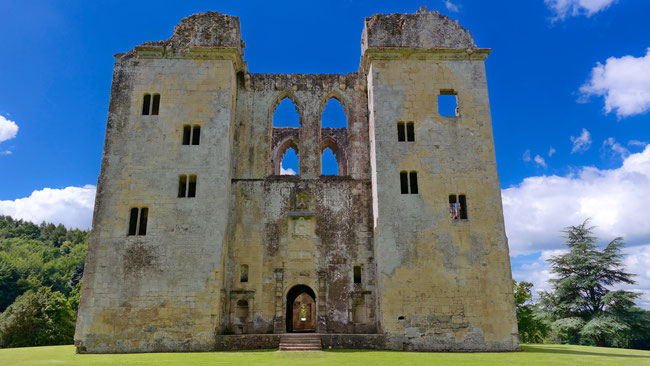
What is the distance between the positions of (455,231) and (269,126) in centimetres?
977

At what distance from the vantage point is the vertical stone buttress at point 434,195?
Result: 1777cm

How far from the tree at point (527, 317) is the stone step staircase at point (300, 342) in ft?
58.7

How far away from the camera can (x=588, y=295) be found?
1066 inches

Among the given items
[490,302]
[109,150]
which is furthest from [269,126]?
[490,302]

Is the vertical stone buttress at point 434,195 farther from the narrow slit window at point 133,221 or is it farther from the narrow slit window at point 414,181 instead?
the narrow slit window at point 133,221

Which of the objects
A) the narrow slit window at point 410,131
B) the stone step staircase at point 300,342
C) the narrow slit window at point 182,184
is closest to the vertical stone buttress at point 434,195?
the narrow slit window at point 410,131

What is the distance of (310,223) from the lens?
2027 centimetres

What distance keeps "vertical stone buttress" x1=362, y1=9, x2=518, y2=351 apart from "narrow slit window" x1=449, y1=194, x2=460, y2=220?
33 centimetres

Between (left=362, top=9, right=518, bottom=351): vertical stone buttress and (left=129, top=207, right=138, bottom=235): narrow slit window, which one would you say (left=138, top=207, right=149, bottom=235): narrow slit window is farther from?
(left=362, top=9, right=518, bottom=351): vertical stone buttress

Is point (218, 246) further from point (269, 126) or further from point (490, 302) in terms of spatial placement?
point (490, 302)

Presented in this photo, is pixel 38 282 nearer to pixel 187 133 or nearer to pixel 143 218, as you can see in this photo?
pixel 143 218

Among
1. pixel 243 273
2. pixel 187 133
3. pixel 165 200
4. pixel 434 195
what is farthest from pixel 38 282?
pixel 434 195

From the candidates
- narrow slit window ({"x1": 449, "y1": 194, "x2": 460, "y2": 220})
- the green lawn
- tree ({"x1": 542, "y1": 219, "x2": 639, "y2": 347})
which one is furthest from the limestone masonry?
tree ({"x1": 542, "y1": 219, "x2": 639, "y2": 347})

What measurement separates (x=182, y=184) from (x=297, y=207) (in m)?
5.11
